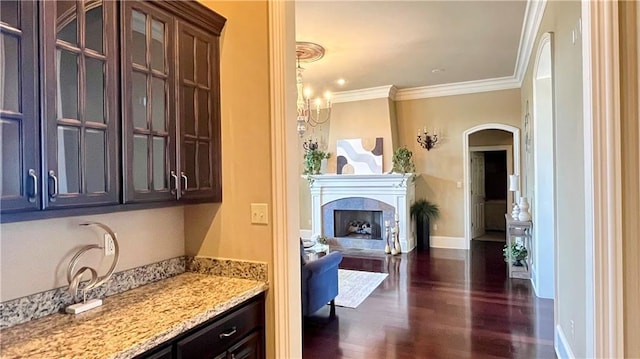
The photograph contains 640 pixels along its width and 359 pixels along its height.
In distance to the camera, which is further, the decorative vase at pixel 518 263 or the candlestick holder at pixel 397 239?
the candlestick holder at pixel 397 239

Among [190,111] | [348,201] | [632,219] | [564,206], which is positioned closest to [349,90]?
[348,201]

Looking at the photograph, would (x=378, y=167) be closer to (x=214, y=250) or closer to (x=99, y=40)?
(x=214, y=250)

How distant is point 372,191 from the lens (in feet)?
23.9

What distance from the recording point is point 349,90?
7.32 meters

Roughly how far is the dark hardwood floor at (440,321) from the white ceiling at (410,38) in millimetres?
3155

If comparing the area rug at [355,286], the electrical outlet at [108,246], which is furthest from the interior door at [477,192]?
the electrical outlet at [108,246]

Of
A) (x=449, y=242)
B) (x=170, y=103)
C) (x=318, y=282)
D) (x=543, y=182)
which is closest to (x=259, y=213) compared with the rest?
(x=170, y=103)

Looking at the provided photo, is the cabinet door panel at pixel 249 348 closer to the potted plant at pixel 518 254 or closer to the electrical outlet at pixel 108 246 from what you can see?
the electrical outlet at pixel 108 246

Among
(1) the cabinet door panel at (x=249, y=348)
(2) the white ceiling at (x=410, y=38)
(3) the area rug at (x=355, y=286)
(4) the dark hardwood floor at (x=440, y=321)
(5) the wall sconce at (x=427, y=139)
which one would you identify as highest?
(2) the white ceiling at (x=410, y=38)

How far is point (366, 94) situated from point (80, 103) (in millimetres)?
6394

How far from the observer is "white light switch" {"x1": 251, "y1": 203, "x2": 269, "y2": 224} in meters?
2.03

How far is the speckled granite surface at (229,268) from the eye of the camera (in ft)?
6.70

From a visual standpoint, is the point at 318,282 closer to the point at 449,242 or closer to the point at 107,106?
the point at 107,106

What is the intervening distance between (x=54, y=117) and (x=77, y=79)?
201mm
